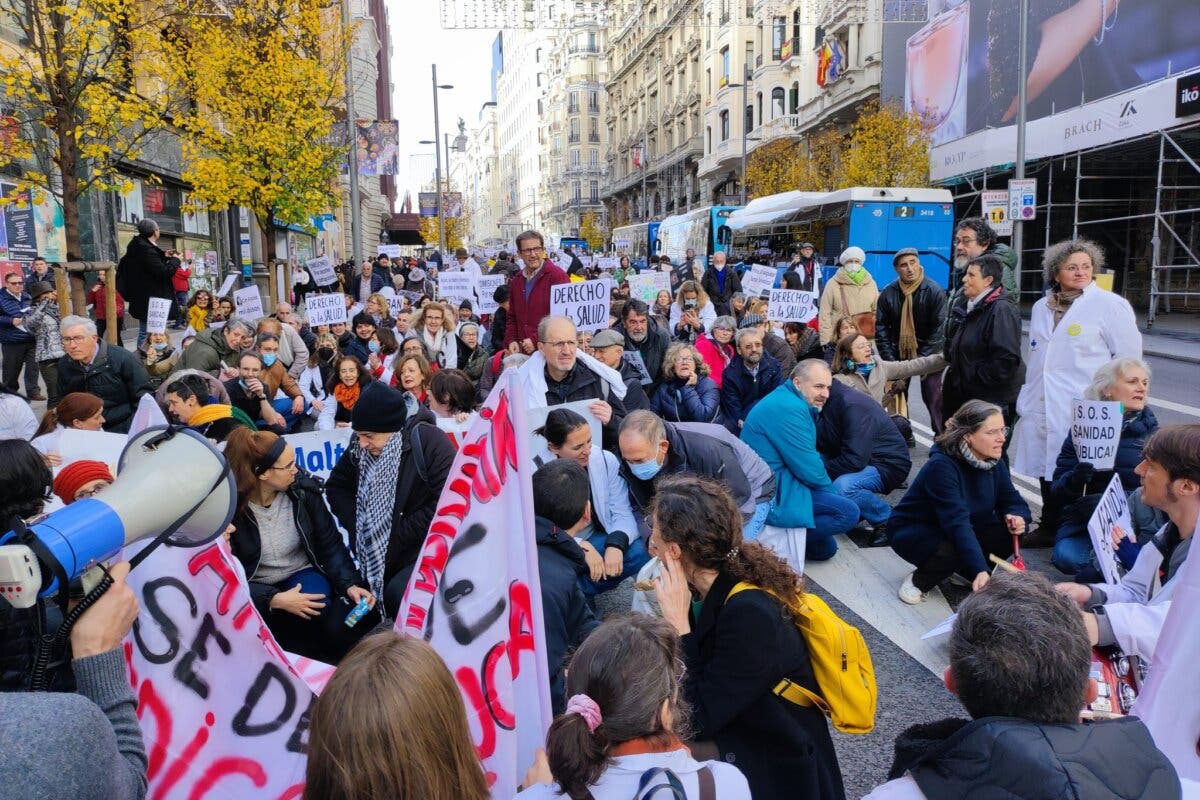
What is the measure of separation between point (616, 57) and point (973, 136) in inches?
2855

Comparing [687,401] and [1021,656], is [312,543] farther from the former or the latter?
[687,401]

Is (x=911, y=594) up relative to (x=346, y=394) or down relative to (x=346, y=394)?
down

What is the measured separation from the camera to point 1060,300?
19.9 ft

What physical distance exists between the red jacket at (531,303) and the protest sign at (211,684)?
4918 millimetres

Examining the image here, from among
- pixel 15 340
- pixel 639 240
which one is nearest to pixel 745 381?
pixel 15 340

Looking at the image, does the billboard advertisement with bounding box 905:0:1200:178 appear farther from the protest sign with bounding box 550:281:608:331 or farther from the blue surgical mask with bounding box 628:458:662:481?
the blue surgical mask with bounding box 628:458:662:481

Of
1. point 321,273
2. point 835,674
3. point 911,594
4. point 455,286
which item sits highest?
point 321,273

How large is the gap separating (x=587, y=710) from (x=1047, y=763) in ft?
2.78

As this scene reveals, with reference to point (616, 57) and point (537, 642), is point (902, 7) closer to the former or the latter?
point (537, 642)

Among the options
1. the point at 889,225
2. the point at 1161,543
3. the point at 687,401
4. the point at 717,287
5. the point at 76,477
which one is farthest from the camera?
the point at 889,225

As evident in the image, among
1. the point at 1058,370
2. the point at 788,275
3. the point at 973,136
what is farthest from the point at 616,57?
the point at 1058,370

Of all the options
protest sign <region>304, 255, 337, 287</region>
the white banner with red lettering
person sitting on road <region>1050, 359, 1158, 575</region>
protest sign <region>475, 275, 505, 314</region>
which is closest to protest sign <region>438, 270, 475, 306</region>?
protest sign <region>475, 275, 505, 314</region>

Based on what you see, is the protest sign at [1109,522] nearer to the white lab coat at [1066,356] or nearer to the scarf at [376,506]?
the white lab coat at [1066,356]

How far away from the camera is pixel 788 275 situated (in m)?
15.6
